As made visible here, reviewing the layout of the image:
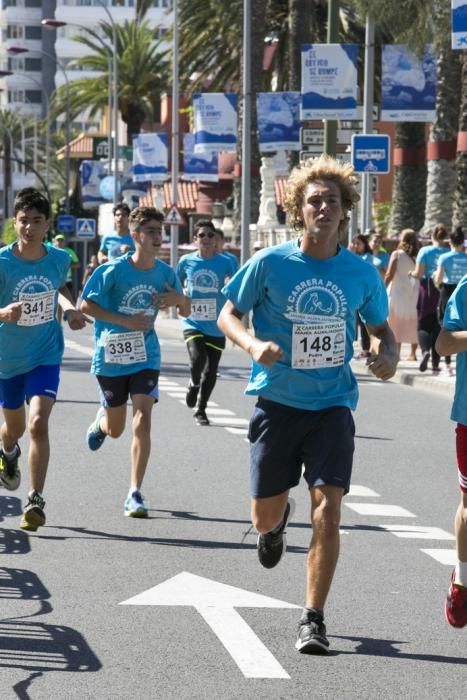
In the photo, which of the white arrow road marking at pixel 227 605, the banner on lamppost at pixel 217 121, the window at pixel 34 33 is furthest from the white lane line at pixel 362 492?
the window at pixel 34 33

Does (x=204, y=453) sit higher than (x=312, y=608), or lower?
lower

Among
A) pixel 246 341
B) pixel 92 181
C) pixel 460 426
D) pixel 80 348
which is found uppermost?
pixel 246 341

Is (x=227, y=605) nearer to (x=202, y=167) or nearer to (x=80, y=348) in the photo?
(x=80, y=348)

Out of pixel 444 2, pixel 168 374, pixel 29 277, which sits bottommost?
pixel 168 374

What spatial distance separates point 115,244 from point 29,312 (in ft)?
27.6

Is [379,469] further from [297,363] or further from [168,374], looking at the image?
[168,374]

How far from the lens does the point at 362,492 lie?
12.0 metres

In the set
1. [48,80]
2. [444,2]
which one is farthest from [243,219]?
[48,80]

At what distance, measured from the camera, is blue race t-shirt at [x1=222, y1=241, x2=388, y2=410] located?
283 inches

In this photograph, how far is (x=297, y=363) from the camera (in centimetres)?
716

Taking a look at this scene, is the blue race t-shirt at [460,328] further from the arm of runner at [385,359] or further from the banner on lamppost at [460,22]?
the banner on lamppost at [460,22]

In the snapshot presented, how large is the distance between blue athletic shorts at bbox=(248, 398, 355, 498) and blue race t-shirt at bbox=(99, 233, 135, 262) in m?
10.2

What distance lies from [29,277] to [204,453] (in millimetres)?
4108

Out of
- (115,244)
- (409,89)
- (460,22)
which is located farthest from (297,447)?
(409,89)
